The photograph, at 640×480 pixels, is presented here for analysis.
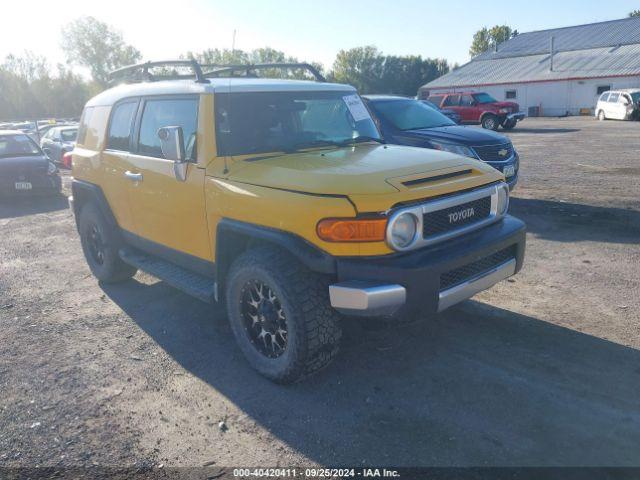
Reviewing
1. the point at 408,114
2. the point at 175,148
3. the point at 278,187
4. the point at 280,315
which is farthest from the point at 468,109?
the point at 280,315

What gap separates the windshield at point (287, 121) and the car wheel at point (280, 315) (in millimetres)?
965

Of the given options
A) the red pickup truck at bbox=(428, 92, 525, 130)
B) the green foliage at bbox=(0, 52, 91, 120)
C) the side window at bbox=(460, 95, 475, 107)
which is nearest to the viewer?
the red pickup truck at bbox=(428, 92, 525, 130)

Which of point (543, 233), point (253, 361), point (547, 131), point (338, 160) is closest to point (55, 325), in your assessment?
point (253, 361)

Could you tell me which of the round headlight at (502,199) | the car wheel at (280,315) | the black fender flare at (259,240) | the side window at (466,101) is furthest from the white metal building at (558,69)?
the car wheel at (280,315)

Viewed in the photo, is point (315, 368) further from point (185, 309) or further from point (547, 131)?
point (547, 131)

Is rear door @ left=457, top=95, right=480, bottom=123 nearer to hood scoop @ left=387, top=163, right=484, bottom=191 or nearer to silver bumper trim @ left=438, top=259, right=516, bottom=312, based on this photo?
hood scoop @ left=387, top=163, right=484, bottom=191

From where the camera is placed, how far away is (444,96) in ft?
90.5

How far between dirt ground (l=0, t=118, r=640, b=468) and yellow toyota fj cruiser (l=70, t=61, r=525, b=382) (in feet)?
1.43

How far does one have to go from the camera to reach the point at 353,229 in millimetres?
3311

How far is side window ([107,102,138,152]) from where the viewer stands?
5.20 metres

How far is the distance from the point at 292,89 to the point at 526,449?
3.23 metres

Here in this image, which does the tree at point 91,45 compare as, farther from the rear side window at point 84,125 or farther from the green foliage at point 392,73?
the rear side window at point 84,125

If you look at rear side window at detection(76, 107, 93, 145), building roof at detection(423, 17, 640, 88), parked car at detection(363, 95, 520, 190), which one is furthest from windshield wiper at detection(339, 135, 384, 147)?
building roof at detection(423, 17, 640, 88)

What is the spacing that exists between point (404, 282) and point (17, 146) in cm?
1212
